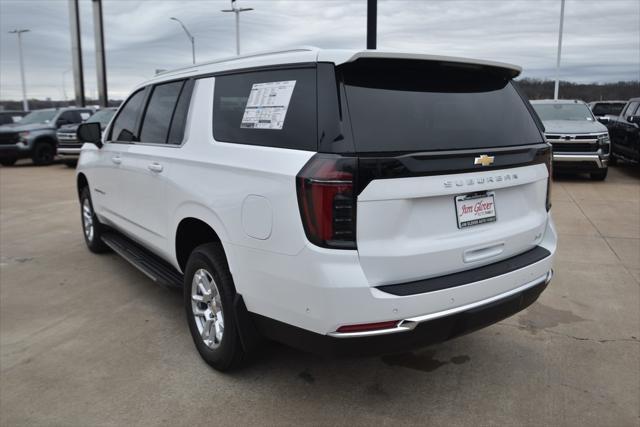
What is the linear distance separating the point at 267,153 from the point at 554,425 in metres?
2.00

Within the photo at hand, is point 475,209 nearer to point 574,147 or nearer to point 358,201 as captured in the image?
point 358,201

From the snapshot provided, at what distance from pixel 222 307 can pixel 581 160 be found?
9.94 metres

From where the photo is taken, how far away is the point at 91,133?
512 cm

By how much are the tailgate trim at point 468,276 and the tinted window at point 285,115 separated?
29.9 inches

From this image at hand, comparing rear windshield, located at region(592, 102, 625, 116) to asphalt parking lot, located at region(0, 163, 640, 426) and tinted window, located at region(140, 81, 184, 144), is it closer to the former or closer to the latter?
asphalt parking lot, located at region(0, 163, 640, 426)

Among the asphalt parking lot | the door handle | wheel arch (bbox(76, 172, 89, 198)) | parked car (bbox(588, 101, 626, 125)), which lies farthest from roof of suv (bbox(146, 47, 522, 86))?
parked car (bbox(588, 101, 626, 125))

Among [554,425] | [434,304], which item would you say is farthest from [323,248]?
[554,425]

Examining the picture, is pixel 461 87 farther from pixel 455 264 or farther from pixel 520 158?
pixel 455 264

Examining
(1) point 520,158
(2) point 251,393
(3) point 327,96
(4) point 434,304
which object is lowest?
(2) point 251,393

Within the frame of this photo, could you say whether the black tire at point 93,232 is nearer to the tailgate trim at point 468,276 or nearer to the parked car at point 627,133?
the tailgate trim at point 468,276

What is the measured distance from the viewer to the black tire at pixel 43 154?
1675 centimetres

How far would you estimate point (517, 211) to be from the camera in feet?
9.90

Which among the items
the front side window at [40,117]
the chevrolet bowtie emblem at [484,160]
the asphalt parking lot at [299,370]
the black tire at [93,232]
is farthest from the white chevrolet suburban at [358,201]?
the front side window at [40,117]

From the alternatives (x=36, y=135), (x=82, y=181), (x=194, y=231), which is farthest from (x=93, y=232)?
(x=36, y=135)
